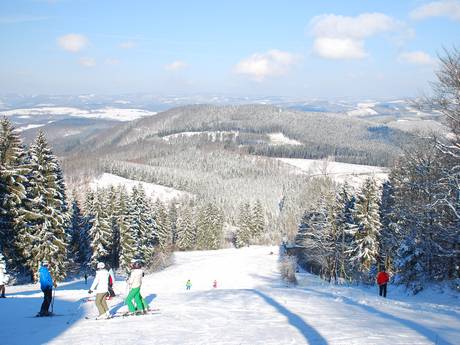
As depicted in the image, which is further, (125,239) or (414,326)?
(125,239)

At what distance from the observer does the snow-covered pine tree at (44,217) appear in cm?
2980

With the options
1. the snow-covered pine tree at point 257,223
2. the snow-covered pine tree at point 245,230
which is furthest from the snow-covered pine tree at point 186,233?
the snow-covered pine tree at point 257,223

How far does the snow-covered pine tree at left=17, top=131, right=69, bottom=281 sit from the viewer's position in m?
29.8

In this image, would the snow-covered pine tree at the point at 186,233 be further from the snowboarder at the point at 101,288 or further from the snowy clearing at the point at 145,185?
the snowy clearing at the point at 145,185

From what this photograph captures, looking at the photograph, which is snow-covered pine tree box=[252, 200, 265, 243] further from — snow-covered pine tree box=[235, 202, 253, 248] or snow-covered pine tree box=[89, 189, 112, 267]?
snow-covered pine tree box=[89, 189, 112, 267]

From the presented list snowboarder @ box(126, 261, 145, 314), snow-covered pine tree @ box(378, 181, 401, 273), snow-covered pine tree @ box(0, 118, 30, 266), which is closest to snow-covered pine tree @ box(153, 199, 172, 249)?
snow-covered pine tree @ box(0, 118, 30, 266)

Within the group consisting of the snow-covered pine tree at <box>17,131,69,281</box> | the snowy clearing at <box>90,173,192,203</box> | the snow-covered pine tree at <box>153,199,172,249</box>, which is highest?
the snow-covered pine tree at <box>17,131,69,281</box>

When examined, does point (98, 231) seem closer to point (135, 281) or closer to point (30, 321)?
point (30, 321)

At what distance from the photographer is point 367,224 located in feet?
121

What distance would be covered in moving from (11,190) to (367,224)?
1087 inches

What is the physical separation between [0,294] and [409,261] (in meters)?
19.4

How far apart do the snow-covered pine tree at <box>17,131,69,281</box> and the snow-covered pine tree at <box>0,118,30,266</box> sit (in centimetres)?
67

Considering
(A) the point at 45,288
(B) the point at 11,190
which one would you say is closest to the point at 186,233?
(B) the point at 11,190

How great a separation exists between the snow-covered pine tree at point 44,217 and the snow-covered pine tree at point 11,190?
0.67 metres
